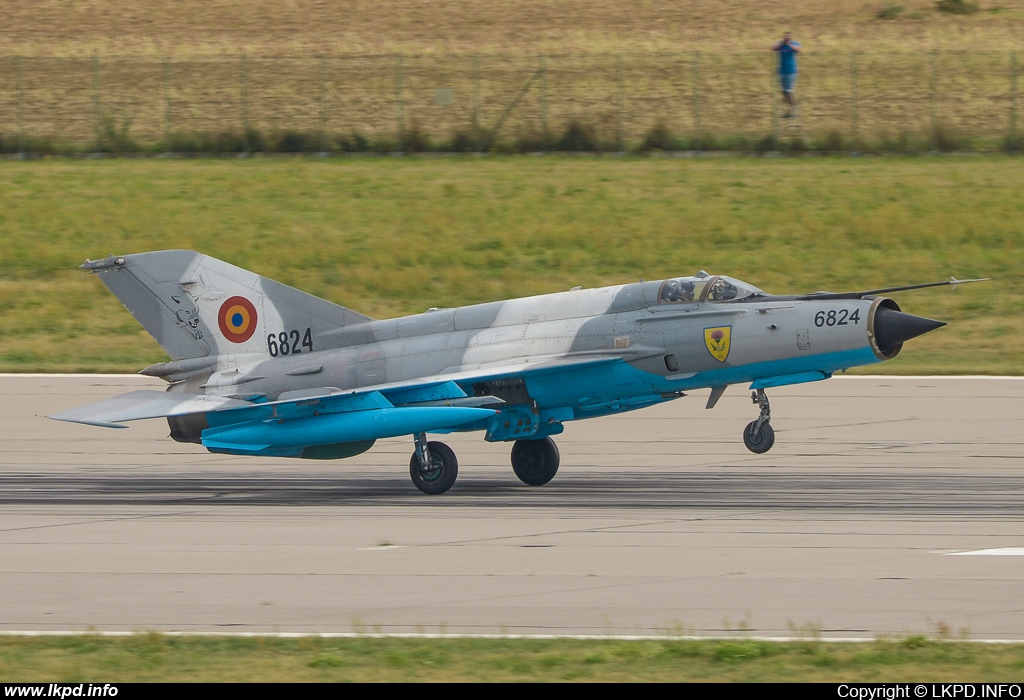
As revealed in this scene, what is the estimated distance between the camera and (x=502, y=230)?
118 feet

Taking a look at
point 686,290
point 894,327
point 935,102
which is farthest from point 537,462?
point 935,102

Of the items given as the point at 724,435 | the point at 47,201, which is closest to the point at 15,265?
the point at 47,201

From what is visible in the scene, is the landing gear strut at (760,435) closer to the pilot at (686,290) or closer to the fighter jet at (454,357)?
the fighter jet at (454,357)

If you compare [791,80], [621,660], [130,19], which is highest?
[130,19]

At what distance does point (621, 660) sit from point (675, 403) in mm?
15587

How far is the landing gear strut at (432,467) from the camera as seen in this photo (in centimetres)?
1748

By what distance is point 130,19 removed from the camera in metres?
55.4

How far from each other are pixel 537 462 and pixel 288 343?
3488 mm

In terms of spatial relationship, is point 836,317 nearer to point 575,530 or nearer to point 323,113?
point 575,530

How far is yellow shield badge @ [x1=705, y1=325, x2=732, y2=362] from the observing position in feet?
55.0

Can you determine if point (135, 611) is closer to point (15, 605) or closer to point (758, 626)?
point (15, 605)

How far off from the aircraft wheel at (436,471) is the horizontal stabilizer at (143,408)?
2167mm

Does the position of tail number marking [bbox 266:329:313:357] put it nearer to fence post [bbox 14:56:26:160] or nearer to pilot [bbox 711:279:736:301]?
pilot [bbox 711:279:736:301]

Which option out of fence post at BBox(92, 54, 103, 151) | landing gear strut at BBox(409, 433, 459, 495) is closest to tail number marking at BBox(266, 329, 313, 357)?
landing gear strut at BBox(409, 433, 459, 495)
